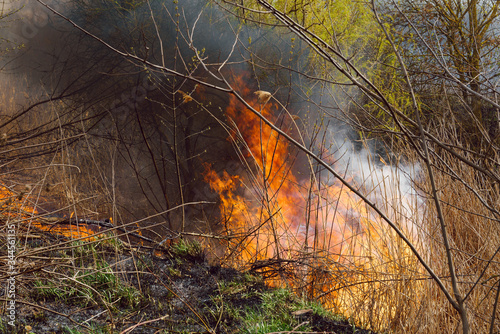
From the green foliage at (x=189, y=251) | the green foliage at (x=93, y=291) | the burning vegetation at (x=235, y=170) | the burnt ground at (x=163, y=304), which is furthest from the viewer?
the green foliage at (x=189, y=251)

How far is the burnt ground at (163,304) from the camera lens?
1479 millimetres

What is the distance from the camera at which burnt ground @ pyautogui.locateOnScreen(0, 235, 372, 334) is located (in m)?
1.48

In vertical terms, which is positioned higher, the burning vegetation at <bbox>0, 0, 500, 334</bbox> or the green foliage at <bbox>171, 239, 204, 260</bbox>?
the burning vegetation at <bbox>0, 0, 500, 334</bbox>

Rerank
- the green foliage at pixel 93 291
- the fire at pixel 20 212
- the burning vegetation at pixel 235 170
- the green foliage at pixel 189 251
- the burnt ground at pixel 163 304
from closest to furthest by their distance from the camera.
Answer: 1. the fire at pixel 20 212
2. the burnt ground at pixel 163 304
3. the green foliage at pixel 93 291
4. the burning vegetation at pixel 235 170
5. the green foliage at pixel 189 251

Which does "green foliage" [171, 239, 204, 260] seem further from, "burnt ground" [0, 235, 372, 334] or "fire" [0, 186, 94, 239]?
"fire" [0, 186, 94, 239]

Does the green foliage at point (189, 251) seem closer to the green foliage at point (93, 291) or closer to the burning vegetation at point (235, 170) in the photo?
the burning vegetation at point (235, 170)

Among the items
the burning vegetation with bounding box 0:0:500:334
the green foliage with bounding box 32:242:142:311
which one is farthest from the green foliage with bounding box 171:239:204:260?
the green foliage with bounding box 32:242:142:311

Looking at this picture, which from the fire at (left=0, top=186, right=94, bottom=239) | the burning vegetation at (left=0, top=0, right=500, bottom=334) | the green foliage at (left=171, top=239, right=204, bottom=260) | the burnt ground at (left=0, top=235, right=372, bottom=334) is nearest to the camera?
the fire at (left=0, top=186, right=94, bottom=239)

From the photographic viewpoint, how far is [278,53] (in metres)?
5.00

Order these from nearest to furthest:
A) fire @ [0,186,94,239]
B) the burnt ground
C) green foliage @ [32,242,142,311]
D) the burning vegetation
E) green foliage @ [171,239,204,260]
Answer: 1. fire @ [0,186,94,239]
2. the burnt ground
3. green foliage @ [32,242,142,311]
4. the burning vegetation
5. green foliage @ [171,239,204,260]

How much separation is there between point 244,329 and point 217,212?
3642mm

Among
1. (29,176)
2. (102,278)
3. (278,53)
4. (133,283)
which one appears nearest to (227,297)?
(133,283)

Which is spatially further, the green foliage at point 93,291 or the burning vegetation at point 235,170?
the burning vegetation at point 235,170

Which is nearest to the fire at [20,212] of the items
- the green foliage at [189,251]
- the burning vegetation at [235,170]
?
the burning vegetation at [235,170]
